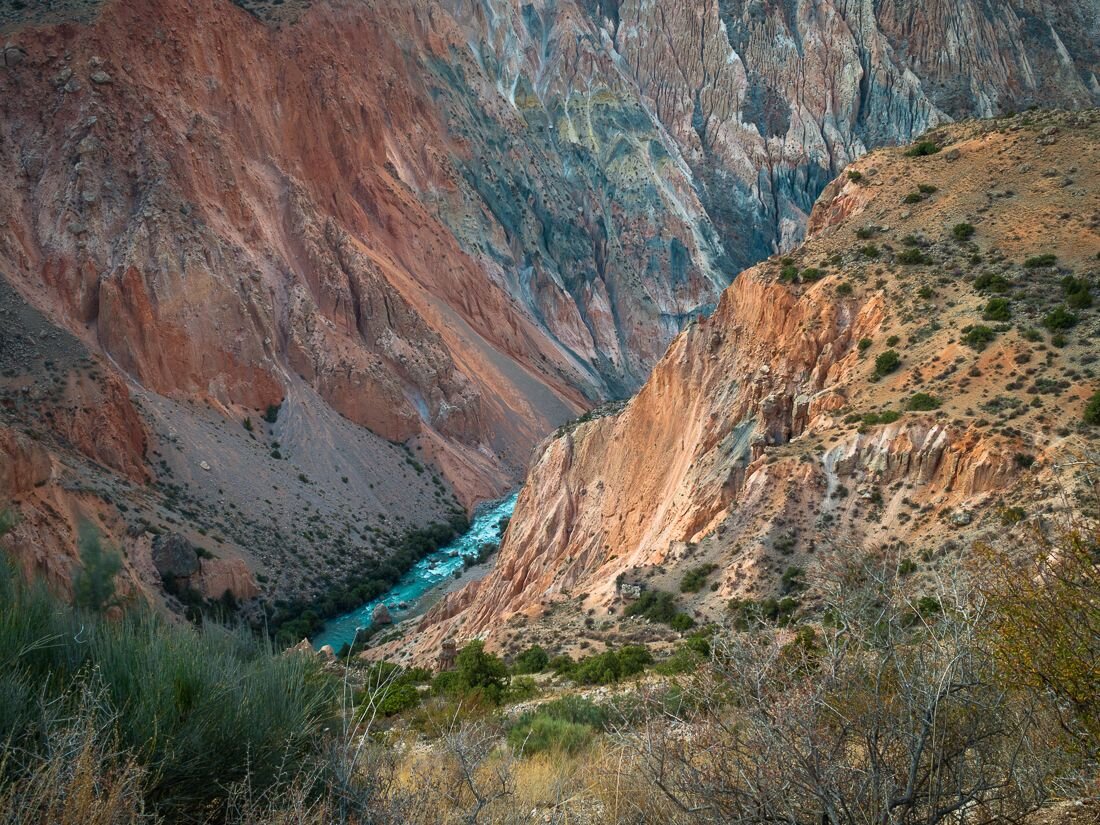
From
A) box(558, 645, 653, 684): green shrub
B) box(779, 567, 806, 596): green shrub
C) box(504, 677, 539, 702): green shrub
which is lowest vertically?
box(779, 567, 806, 596): green shrub

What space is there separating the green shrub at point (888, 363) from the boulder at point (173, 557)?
94.1 ft

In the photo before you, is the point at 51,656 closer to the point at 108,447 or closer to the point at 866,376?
the point at 866,376

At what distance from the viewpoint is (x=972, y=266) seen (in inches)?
916

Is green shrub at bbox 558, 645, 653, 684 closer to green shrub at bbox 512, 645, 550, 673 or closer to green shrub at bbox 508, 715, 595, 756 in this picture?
green shrub at bbox 512, 645, 550, 673

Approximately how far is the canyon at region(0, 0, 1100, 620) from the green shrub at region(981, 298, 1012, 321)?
3.06 m

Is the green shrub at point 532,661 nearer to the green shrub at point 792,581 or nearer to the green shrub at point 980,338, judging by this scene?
the green shrub at point 792,581

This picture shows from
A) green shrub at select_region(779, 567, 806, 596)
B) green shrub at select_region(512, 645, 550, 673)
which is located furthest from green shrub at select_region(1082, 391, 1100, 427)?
green shrub at select_region(512, 645, 550, 673)

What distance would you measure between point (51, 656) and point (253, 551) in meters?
37.9

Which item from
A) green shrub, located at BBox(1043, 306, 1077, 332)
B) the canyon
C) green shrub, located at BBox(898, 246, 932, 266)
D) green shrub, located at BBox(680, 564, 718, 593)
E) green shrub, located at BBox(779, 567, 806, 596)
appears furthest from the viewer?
the canyon

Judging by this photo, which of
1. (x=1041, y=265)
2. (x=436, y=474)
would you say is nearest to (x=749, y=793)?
(x=1041, y=265)

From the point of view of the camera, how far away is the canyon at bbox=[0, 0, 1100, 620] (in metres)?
30.5

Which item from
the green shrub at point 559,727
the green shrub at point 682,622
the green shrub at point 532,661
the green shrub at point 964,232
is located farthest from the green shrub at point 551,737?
the green shrub at point 964,232

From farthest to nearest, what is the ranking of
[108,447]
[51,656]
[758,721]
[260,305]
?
[260,305] → [108,447] → [51,656] → [758,721]

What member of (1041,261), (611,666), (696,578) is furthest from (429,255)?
(611,666)
